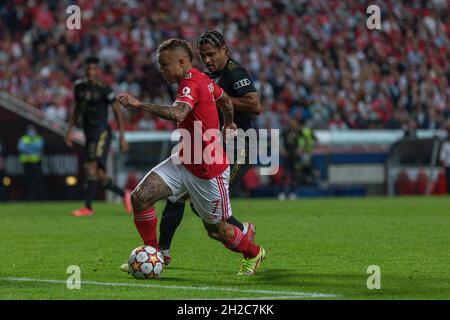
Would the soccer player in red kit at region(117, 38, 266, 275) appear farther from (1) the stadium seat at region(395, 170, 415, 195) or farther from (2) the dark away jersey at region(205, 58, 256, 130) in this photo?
(1) the stadium seat at region(395, 170, 415, 195)

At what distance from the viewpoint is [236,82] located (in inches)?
435

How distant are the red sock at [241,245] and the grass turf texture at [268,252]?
0.23 meters

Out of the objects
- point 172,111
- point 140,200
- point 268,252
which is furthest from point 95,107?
point 172,111

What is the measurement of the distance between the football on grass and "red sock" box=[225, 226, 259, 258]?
64 centimetres

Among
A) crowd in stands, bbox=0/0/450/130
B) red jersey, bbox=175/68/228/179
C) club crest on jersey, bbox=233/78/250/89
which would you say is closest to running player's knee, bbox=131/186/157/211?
red jersey, bbox=175/68/228/179

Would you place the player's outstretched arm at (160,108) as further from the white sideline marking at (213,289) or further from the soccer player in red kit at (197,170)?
the white sideline marking at (213,289)

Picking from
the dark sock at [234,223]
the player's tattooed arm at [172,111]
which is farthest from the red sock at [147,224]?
the player's tattooed arm at [172,111]

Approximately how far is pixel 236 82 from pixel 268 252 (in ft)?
6.62

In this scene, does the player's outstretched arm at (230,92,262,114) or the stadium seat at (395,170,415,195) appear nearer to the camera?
the player's outstretched arm at (230,92,262,114)

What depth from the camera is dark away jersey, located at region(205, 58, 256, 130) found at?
36.1 ft

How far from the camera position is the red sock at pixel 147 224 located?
973 cm

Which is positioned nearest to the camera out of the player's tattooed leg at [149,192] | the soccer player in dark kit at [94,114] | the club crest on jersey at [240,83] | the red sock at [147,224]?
the player's tattooed leg at [149,192]

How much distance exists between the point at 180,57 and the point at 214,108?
54 centimetres

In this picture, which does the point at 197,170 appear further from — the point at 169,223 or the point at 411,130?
the point at 411,130
